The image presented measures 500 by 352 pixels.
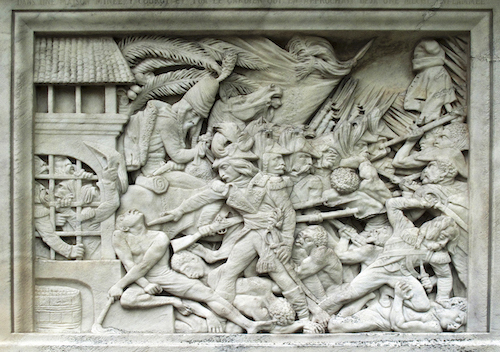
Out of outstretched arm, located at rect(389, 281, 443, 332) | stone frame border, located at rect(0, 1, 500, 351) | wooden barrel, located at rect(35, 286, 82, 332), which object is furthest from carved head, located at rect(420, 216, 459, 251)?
wooden barrel, located at rect(35, 286, 82, 332)

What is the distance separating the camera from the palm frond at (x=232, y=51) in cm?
442

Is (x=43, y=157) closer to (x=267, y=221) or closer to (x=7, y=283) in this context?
(x=7, y=283)

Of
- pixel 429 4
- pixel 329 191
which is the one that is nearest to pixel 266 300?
pixel 329 191

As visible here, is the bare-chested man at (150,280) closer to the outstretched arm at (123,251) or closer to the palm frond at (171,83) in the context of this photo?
the outstretched arm at (123,251)

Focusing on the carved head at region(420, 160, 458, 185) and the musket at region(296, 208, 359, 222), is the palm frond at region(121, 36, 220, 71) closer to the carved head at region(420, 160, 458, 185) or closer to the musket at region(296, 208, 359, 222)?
the musket at region(296, 208, 359, 222)

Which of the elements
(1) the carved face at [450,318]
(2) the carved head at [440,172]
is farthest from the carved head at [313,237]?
(1) the carved face at [450,318]

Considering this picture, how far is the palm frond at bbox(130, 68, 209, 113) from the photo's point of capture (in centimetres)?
446

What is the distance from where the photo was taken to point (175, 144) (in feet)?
14.6

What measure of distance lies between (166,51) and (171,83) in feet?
0.81

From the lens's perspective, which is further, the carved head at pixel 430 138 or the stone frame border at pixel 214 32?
the carved head at pixel 430 138

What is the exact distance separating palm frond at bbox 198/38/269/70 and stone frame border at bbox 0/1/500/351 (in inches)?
4.4

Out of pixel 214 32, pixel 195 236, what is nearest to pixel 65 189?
pixel 195 236

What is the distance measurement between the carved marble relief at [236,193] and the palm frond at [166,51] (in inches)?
0.4

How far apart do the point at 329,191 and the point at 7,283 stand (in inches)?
99.7
